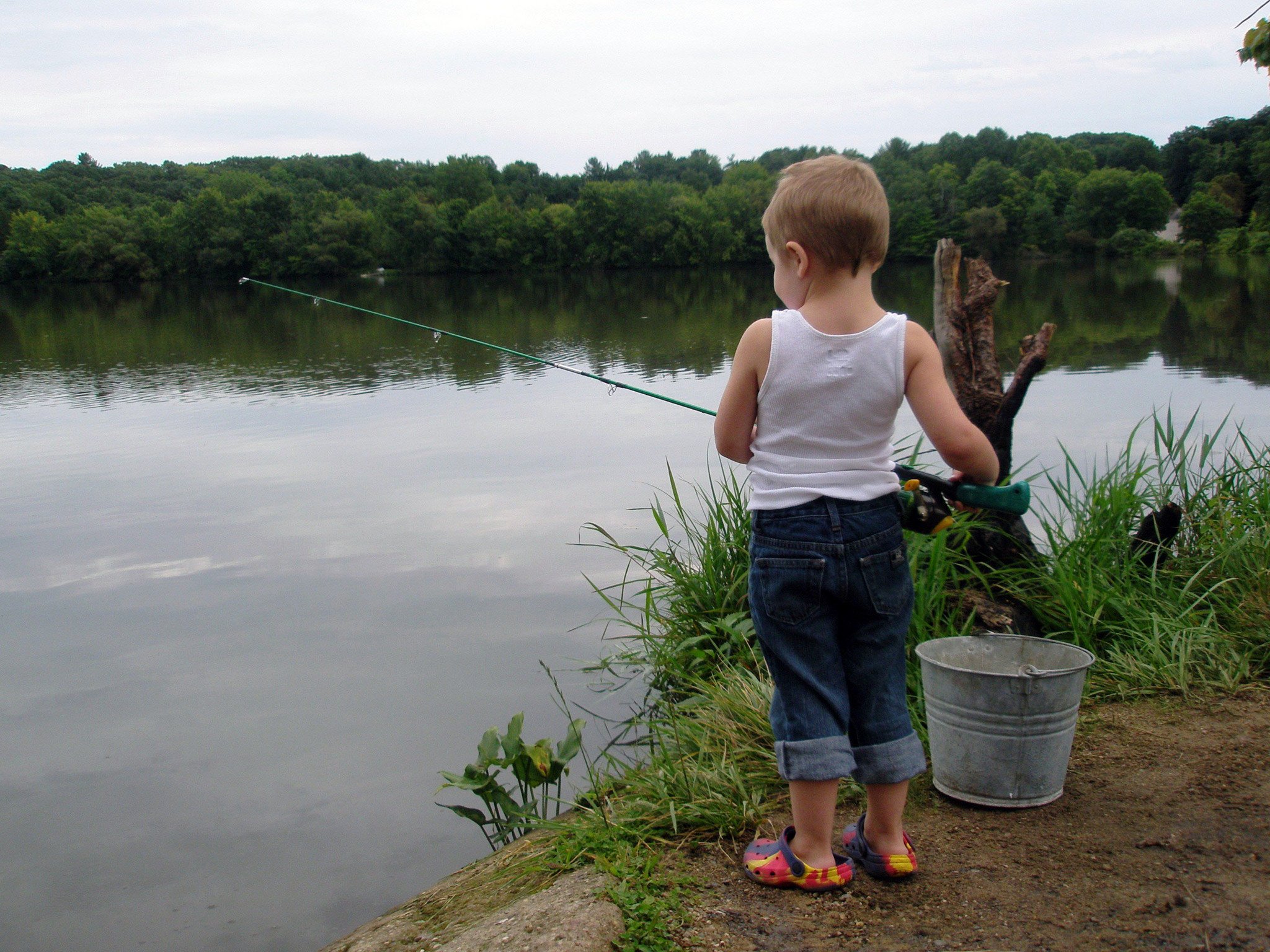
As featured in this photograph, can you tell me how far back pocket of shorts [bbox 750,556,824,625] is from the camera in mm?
1949

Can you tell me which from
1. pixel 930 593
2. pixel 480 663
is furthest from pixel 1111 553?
pixel 480 663

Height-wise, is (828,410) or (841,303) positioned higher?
(841,303)

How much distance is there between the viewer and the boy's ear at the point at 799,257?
1.94 meters

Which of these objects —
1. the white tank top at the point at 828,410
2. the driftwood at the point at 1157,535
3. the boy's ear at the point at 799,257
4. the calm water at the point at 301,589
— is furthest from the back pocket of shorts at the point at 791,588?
the driftwood at the point at 1157,535

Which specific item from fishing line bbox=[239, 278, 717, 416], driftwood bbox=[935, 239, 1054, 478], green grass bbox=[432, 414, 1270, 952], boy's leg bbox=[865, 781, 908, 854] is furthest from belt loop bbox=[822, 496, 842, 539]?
driftwood bbox=[935, 239, 1054, 478]

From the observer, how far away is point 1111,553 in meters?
3.90

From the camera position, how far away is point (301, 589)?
5.71 meters

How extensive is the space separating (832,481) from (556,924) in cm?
106

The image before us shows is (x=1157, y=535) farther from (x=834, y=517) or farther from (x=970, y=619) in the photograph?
(x=834, y=517)

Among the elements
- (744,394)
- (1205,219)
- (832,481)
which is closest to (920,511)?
(832,481)

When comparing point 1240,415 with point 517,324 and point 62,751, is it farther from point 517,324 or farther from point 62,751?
point 517,324

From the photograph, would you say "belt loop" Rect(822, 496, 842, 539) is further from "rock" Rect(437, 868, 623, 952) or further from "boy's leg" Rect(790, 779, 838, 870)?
"rock" Rect(437, 868, 623, 952)

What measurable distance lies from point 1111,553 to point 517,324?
18.7 meters

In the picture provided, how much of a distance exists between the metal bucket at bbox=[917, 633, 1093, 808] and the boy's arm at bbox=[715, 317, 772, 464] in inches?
31.6
